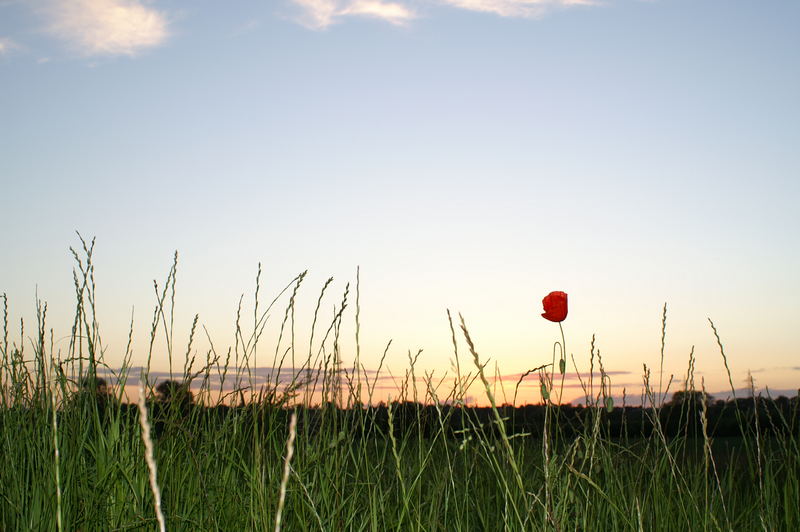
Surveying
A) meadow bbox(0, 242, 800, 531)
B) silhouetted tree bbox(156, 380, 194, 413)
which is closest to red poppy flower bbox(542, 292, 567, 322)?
meadow bbox(0, 242, 800, 531)

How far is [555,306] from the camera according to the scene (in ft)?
12.1

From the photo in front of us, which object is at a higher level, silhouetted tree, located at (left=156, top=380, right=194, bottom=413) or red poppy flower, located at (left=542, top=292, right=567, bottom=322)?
red poppy flower, located at (left=542, top=292, right=567, bottom=322)

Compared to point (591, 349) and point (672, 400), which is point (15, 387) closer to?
point (591, 349)

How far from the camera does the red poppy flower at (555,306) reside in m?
3.65

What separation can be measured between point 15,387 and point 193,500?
3.79 feet

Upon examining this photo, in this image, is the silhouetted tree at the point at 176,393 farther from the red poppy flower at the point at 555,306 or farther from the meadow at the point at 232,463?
the red poppy flower at the point at 555,306

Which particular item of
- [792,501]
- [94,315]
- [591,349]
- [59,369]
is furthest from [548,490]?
[792,501]

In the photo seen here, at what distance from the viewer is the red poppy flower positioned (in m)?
3.65

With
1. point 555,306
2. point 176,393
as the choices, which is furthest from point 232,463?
point 555,306

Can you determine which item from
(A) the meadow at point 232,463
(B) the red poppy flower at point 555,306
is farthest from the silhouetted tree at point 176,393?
(B) the red poppy flower at point 555,306

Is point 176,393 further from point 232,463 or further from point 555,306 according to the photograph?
point 555,306

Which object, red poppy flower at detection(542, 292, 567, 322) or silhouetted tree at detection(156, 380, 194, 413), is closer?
silhouetted tree at detection(156, 380, 194, 413)

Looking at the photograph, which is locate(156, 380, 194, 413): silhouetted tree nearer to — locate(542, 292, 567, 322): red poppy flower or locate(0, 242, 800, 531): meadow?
locate(0, 242, 800, 531): meadow

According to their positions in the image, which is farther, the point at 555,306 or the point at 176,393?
the point at 555,306
